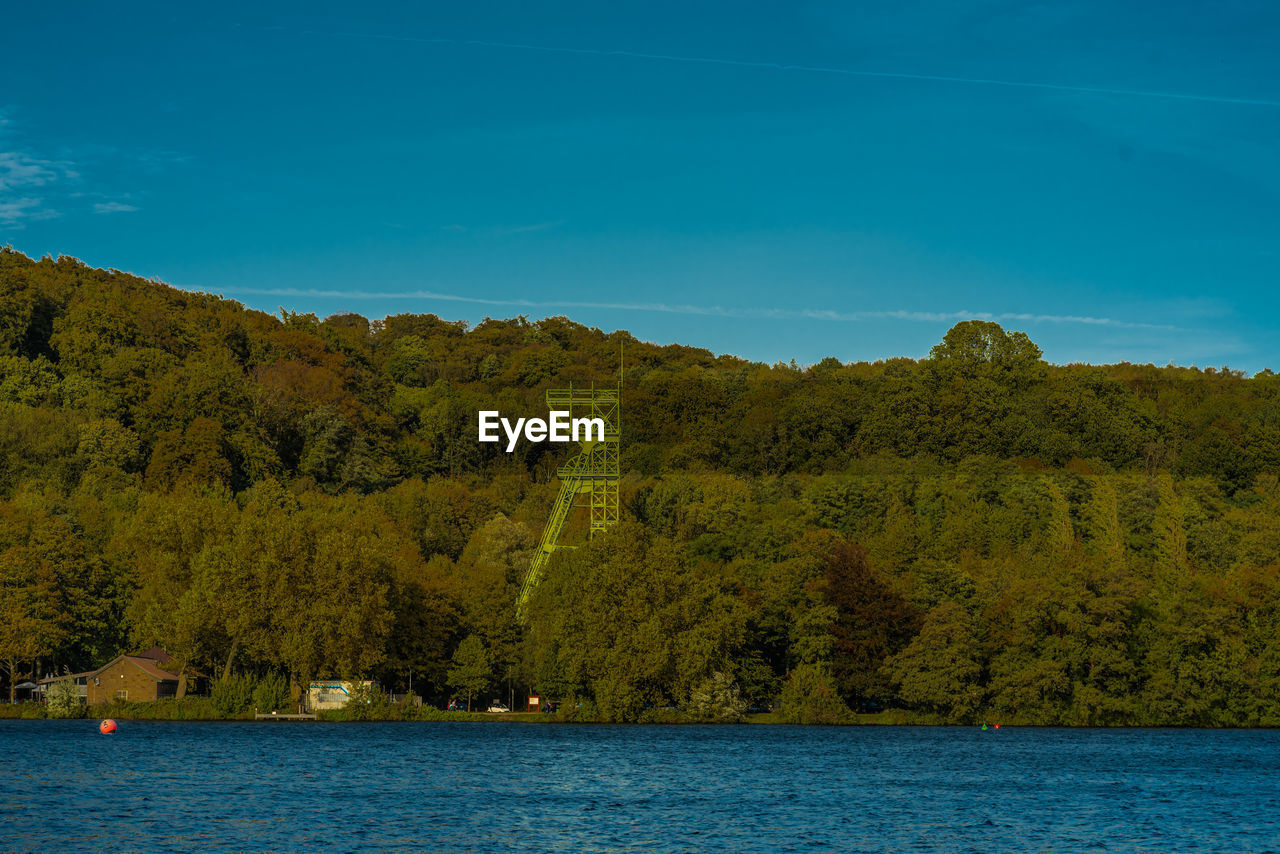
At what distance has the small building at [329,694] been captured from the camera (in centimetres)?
9250

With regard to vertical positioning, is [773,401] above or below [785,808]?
above

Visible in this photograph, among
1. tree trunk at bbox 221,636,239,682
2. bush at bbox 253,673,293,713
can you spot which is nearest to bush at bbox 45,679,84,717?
tree trunk at bbox 221,636,239,682

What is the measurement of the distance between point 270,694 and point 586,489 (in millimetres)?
33664

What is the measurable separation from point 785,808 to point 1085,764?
24.9 m

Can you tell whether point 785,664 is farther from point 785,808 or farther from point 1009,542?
point 785,808

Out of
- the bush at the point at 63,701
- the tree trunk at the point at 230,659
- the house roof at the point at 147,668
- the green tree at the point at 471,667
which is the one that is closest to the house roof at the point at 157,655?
the house roof at the point at 147,668

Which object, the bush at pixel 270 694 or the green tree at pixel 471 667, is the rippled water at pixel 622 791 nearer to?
the bush at pixel 270 694

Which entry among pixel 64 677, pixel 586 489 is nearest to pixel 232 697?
pixel 64 677

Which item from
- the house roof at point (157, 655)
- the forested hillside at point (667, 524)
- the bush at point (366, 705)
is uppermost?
the forested hillside at point (667, 524)

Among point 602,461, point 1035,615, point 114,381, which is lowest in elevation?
point 1035,615

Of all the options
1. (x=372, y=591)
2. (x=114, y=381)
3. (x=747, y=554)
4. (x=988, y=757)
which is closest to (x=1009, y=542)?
(x=747, y=554)

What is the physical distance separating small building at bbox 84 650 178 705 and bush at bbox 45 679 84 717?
15.7ft

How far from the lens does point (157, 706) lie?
92.5m

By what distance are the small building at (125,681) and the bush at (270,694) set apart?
8255 millimetres
